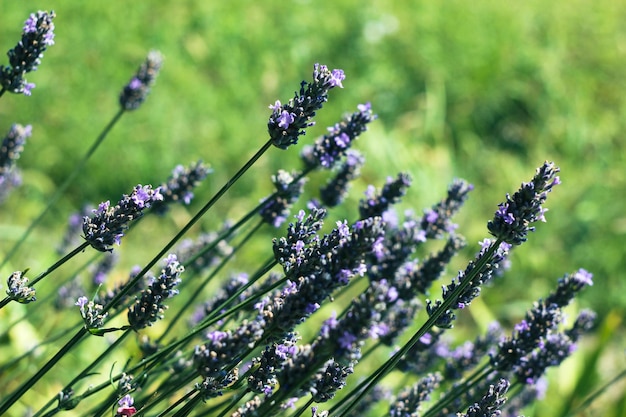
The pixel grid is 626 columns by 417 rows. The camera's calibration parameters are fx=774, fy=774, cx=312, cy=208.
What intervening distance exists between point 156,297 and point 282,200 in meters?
0.63

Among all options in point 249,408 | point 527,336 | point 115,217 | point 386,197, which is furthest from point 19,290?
point 527,336

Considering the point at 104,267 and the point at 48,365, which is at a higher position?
the point at 104,267

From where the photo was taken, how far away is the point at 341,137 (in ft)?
6.50

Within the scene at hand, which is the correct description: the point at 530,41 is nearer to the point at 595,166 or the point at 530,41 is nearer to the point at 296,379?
the point at 595,166

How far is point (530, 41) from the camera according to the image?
22.2 feet

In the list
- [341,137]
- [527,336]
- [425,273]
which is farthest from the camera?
[425,273]

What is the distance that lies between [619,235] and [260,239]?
2458 mm

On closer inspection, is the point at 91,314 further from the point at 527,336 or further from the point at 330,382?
the point at 527,336

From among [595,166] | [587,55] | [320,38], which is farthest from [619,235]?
[320,38]

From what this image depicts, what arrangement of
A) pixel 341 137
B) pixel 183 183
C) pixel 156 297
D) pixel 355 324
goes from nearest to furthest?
pixel 355 324 → pixel 156 297 → pixel 341 137 → pixel 183 183

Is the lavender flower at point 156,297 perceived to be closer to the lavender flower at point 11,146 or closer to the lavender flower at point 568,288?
the lavender flower at point 11,146

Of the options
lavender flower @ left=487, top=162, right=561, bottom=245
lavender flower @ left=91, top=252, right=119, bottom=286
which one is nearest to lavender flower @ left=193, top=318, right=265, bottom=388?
lavender flower @ left=487, top=162, right=561, bottom=245

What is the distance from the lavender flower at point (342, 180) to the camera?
2.30 metres

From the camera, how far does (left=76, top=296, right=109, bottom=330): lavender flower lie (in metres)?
1.66
